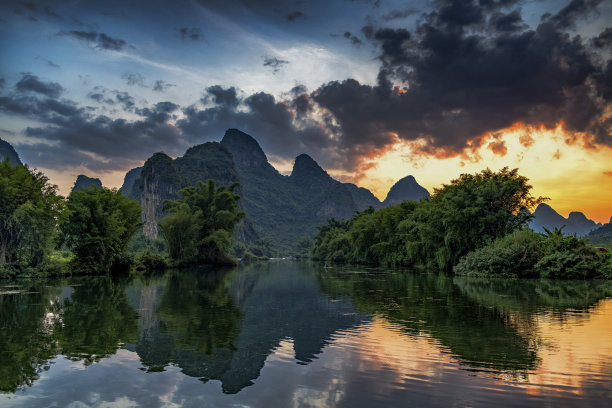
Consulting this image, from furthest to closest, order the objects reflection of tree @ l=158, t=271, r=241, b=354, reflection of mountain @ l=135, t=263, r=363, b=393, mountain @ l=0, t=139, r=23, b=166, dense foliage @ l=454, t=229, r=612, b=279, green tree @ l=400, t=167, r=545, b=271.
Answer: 1. mountain @ l=0, t=139, r=23, b=166
2. green tree @ l=400, t=167, r=545, b=271
3. dense foliage @ l=454, t=229, r=612, b=279
4. reflection of tree @ l=158, t=271, r=241, b=354
5. reflection of mountain @ l=135, t=263, r=363, b=393

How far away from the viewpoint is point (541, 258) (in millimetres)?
31797

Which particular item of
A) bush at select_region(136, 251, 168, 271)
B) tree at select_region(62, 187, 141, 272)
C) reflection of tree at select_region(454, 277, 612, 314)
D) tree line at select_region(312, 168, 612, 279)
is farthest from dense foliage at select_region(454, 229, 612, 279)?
bush at select_region(136, 251, 168, 271)

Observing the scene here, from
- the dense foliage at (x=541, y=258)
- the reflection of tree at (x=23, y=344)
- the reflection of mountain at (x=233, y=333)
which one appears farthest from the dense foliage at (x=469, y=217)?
the reflection of tree at (x=23, y=344)

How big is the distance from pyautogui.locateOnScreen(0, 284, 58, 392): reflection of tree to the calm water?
4cm

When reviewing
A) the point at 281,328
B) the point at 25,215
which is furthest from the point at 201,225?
the point at 281,328

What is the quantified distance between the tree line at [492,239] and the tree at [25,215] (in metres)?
34.3

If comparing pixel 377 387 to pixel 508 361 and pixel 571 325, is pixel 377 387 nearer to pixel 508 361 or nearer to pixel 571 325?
pixel 508 361

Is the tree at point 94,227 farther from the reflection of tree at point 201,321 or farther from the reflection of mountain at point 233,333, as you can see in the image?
the reflection of mountain at point 233,333

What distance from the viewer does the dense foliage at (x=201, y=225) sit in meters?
58.6

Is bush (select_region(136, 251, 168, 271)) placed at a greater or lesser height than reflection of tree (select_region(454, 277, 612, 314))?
lesser

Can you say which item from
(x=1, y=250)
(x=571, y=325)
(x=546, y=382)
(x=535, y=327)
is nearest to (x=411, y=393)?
(x=546, y=382)

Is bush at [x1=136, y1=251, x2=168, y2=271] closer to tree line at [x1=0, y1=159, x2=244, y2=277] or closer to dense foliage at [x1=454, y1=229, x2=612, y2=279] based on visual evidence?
tree line at [x1=0, y1=159, x2=244, y2=277]

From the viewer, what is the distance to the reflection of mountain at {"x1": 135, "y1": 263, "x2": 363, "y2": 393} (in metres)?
8.33

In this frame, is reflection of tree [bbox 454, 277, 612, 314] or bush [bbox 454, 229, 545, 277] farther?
bush [bbox 454, 229, 545, 277]
